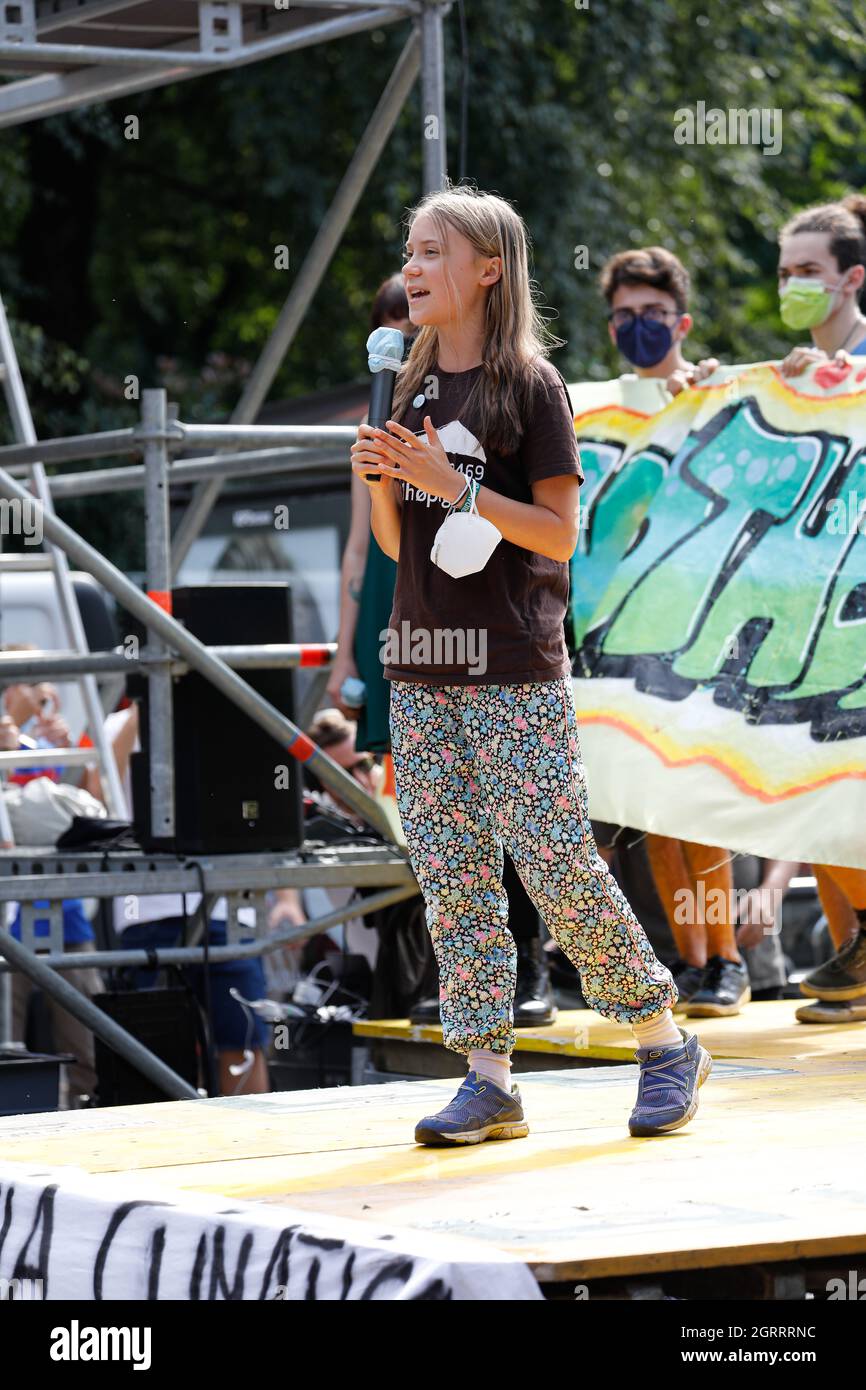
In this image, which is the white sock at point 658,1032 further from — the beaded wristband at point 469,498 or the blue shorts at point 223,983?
the blue shorts at point 223,983

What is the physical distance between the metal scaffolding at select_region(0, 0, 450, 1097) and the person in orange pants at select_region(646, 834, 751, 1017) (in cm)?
89

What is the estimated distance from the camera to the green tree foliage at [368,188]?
58.1 ft

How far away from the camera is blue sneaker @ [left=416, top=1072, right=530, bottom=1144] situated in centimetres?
462

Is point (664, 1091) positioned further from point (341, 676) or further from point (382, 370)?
point (341, 676)

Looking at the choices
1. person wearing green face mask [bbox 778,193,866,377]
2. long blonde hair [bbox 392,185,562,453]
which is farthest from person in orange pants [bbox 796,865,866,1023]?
long blonde hair [bbox 392,185,562,453]

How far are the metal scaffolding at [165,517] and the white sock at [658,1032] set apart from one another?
7.20 ft

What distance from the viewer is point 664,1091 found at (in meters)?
4.72

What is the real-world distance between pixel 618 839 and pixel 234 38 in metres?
3.12

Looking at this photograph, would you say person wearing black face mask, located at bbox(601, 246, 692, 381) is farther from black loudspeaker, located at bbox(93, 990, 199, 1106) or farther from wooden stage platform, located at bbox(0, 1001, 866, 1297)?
black loudspeaker, located at bbox(93, 990, 199, 1106)

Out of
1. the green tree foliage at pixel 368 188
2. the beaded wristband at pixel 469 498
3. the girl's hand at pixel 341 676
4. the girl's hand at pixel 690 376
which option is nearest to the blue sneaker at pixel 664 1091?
the beaded wristband at pixel 469 498

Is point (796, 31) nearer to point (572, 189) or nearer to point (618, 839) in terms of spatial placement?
point (572, 189)

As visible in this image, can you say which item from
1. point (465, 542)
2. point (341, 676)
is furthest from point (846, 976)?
point (465, 542)

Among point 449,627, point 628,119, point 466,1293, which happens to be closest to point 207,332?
point 628,119
